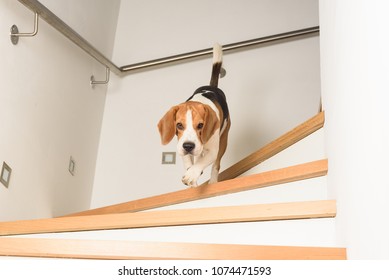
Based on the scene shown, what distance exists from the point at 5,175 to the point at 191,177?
0.91 meters

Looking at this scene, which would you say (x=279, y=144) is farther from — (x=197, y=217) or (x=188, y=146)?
(x=197, y=217)

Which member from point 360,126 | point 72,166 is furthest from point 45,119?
point 360,126

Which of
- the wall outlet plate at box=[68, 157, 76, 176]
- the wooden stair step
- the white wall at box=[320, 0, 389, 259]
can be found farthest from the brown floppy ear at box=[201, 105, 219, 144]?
the wall outlet plate at box=[68, 157, 76, 176]

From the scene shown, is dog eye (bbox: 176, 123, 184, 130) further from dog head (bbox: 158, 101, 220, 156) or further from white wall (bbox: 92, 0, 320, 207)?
white wall (bbox: 92, 0, 320, 207)

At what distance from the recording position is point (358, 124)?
1177mm

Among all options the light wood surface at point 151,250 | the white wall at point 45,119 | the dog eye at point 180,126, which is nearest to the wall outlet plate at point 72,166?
the white wall at point 45,119

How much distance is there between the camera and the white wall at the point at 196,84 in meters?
3.37

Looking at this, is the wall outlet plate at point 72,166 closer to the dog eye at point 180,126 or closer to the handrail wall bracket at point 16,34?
the handrail wall bracket at point 16,34

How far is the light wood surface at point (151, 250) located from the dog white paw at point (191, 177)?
0.87 metres

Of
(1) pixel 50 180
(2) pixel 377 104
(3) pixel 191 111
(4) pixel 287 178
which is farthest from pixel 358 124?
(1) pixel 50 180

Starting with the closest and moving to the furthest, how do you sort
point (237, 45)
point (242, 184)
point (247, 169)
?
point (242, 184)
point (247, 169)
point (237, 45)

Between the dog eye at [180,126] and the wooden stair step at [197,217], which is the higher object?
the dog eye at [180,126]

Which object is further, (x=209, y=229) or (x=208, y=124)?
(x=208, y=124)

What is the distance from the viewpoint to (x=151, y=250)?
148 cm
